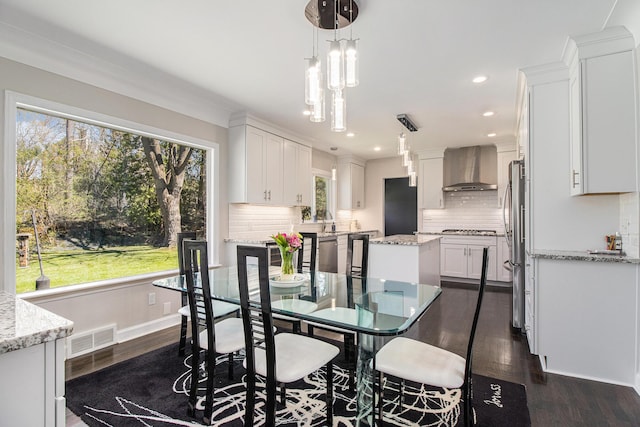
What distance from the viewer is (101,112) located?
2.99m

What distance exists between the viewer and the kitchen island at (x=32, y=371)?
0.86 meters

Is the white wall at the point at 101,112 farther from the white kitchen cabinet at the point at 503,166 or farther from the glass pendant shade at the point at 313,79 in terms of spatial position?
the white kitchen cabinet at the point at 503,166

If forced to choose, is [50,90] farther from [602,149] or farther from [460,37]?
[602,149]

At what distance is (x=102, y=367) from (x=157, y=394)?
73 centimetres

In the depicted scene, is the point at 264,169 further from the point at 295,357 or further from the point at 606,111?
the point at 606,111

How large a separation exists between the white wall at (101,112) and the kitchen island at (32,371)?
2108 millimetres

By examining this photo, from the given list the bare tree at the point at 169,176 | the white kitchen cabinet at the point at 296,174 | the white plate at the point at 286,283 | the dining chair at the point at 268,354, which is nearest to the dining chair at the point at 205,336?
the dining chair at the point at 268,354

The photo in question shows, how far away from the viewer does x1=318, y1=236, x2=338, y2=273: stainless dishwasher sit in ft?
17.2

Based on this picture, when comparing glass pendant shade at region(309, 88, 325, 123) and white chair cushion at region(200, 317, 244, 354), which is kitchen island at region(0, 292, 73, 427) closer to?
white chair cushion at region(200, 317, 244, 354)

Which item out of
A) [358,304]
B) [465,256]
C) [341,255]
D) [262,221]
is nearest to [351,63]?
[358,304]

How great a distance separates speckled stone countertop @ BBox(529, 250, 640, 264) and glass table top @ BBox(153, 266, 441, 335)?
3.73ft

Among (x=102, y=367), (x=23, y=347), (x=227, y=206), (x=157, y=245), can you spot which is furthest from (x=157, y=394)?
(x=227, y=206)

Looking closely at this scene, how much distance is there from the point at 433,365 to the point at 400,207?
232 inches

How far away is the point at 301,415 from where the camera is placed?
1.95m
